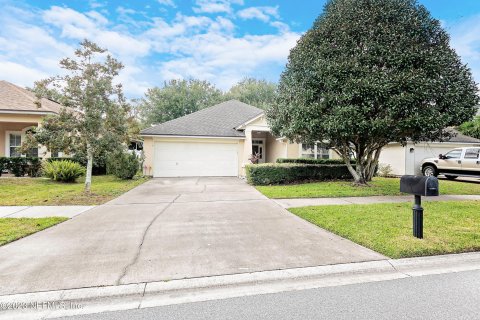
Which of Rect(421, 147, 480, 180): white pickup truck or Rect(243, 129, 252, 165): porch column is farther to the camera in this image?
Rect(243, 129, 252, 165): porch column

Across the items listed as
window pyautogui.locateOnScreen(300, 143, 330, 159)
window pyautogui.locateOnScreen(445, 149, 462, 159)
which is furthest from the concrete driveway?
window pyautogui.locateOnScreen(445, 149, 462, 159)

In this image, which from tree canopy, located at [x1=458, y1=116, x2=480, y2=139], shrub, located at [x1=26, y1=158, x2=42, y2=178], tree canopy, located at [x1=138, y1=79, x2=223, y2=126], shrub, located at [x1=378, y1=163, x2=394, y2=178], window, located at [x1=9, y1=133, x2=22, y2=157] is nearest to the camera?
shrub, located at [x1=26, y1=158, x2=42, y2=178]

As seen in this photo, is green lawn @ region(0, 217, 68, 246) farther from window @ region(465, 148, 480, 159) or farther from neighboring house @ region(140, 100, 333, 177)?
window @ region(465, 148, 480, 159)

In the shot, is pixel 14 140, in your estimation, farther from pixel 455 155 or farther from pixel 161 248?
pixel 455 155

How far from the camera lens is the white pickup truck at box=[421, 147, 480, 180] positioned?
13.4 m

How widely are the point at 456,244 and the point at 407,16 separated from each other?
8779mm

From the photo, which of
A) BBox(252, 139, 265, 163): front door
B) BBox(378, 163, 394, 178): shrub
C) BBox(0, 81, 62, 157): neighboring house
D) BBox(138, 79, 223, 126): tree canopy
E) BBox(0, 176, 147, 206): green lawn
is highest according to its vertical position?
BBox(138, 79, 223, 126): tree canopy

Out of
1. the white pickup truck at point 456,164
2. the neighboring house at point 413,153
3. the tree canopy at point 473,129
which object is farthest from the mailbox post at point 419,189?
the tree canopy at point 473,129

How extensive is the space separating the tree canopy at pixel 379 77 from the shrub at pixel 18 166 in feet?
46.9

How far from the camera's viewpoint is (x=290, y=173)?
42.0ft

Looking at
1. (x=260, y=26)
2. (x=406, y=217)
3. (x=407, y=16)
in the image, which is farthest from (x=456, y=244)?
(x=260, y=26)

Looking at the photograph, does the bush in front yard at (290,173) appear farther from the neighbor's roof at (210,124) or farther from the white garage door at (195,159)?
the neighbor's roof at (210,124)

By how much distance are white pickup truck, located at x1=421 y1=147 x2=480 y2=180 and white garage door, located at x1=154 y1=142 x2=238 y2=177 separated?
39.0 ft

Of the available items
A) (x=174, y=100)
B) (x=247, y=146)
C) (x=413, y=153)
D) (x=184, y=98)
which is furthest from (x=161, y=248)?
(x=184, y=98)
